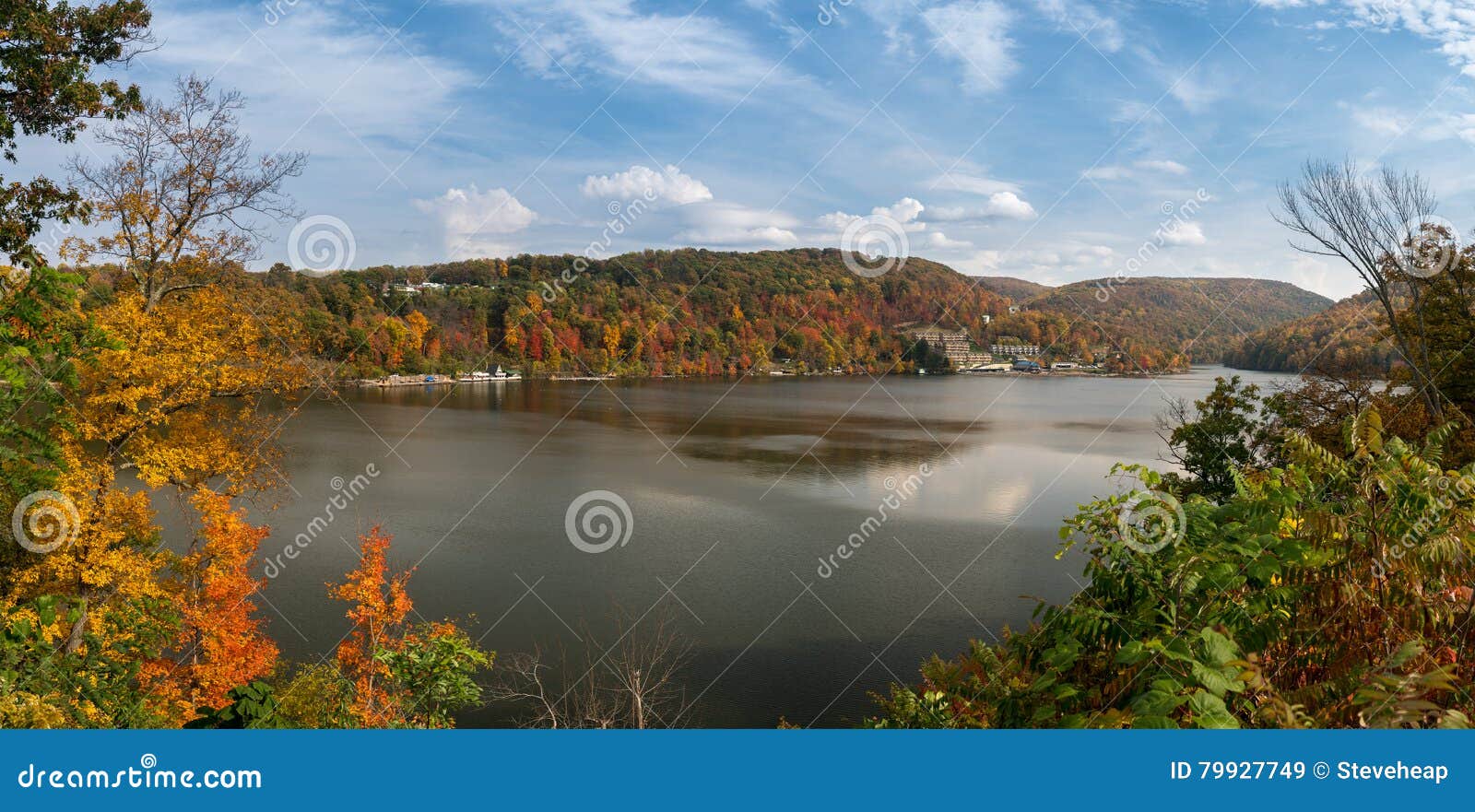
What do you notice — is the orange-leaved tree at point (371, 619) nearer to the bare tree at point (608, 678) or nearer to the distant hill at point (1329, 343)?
the bare tree at point (608, 678)

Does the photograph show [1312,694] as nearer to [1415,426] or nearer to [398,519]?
[1415,426]

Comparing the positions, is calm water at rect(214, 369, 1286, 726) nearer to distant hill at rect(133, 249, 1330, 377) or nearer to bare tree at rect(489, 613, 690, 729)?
bare tree at rect(489, 613, 690, 729)

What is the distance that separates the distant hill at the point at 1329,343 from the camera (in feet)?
63.3

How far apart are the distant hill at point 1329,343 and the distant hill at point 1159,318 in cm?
187

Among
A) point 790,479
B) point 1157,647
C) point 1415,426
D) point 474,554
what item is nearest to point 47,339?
point 1157,647

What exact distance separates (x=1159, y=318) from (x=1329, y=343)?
900 inches

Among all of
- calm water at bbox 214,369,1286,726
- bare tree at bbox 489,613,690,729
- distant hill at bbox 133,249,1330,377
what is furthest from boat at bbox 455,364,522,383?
bare tree at bbox 489,613,690,729

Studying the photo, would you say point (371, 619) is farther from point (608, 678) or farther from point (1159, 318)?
point (1159, 318)

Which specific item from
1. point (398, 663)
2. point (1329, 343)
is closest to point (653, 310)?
point (1329, 343)

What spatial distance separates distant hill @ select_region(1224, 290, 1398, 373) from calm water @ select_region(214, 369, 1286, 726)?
6569 millimetres

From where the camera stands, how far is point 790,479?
1073 inches

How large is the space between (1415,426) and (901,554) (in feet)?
31.1

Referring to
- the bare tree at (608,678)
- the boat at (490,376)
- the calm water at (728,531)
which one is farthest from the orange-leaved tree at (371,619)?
the boat at (490,376)

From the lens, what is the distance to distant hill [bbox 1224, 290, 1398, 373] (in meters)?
19.3
